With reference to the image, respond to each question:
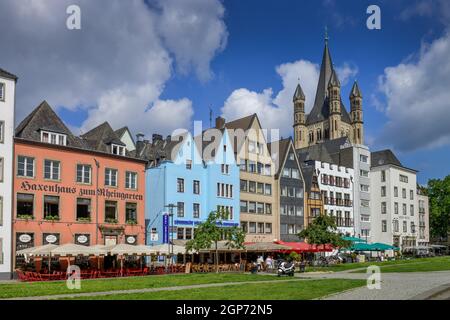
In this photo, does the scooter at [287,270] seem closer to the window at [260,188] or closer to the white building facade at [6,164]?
the white building facade at [6,164]

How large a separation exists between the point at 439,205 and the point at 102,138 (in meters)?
88.5

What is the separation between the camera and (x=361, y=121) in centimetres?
16675

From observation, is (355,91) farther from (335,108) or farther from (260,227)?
(260,227)

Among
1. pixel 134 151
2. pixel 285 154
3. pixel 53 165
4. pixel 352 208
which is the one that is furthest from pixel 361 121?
pixel 53 165

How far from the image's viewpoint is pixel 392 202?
103m

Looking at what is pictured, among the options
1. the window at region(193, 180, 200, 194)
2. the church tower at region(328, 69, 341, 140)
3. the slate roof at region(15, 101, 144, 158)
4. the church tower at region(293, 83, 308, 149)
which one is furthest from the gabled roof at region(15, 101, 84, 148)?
the church tower at region(293, 83, 308, 149)

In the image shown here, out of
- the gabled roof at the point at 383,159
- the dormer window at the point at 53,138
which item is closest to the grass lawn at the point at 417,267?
the dormer window at the point at 53,138

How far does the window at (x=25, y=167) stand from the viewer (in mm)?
49094

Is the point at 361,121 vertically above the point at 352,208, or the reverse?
the point at 361,121

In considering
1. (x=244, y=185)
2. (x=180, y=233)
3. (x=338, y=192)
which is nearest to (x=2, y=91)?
(x=180, y=233)

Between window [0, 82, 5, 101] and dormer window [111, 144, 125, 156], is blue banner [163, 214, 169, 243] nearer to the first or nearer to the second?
dormer window [111, 144, 125, 156]

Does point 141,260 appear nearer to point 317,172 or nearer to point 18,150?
point 18,150

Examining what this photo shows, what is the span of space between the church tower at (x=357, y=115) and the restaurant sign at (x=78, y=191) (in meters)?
118

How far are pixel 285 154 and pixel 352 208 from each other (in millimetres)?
22421
